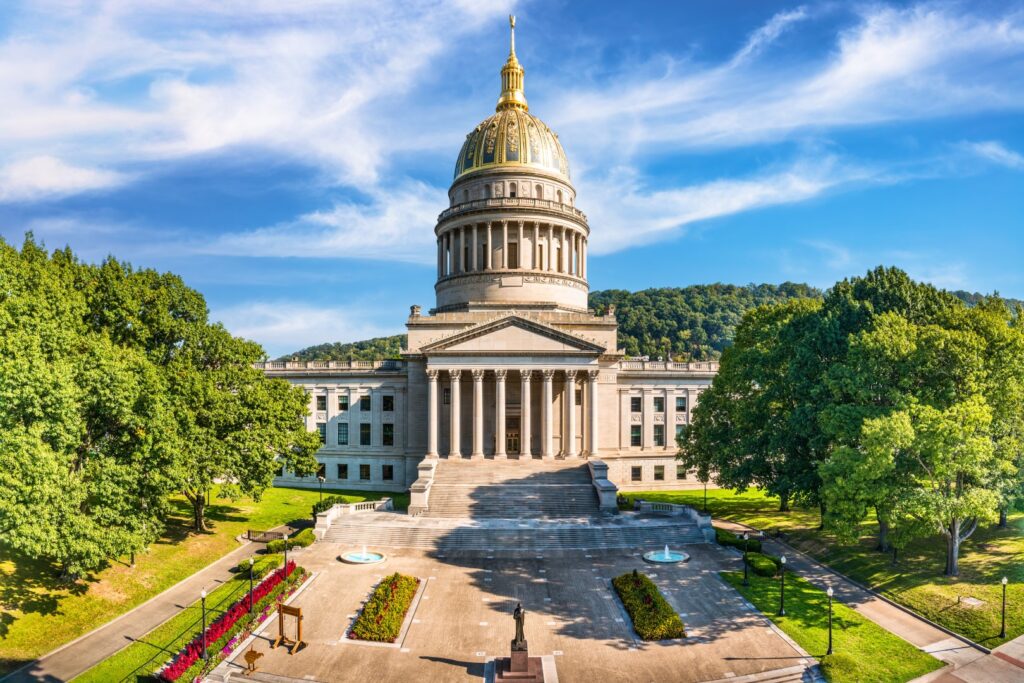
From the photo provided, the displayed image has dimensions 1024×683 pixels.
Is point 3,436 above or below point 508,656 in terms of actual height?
above

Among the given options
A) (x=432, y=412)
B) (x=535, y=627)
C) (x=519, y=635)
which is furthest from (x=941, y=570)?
(x=432, y=412)

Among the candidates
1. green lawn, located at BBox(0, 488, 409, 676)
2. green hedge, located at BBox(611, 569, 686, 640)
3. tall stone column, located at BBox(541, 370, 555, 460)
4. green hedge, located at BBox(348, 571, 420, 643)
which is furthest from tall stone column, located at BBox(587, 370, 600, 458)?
green lawn, located at BBox(0, 488, 409, 676)

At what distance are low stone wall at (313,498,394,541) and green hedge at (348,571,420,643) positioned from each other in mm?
12057

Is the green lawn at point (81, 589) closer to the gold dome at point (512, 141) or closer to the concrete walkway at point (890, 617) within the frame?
the concrete walkway at point (890, 617)

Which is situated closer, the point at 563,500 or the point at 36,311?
the point at 36,311

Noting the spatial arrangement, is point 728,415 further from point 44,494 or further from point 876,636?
point 44,494

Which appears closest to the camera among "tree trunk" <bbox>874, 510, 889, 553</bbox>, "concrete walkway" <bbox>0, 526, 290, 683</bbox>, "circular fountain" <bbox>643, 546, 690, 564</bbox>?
"concrete walkway" <bbox>0, 526, 290, 683</bbox>

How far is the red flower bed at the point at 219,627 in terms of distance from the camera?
2542cm

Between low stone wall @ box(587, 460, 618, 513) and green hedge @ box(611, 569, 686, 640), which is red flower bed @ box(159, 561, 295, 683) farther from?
low stone wall @ box(587, 460, 618, 513)

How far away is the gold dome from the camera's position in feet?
251

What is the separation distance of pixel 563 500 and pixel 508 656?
24.9 m

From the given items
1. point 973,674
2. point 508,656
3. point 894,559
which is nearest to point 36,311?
point 508,656

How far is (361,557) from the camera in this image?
40250 millimetres

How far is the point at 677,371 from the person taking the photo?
7012cm
